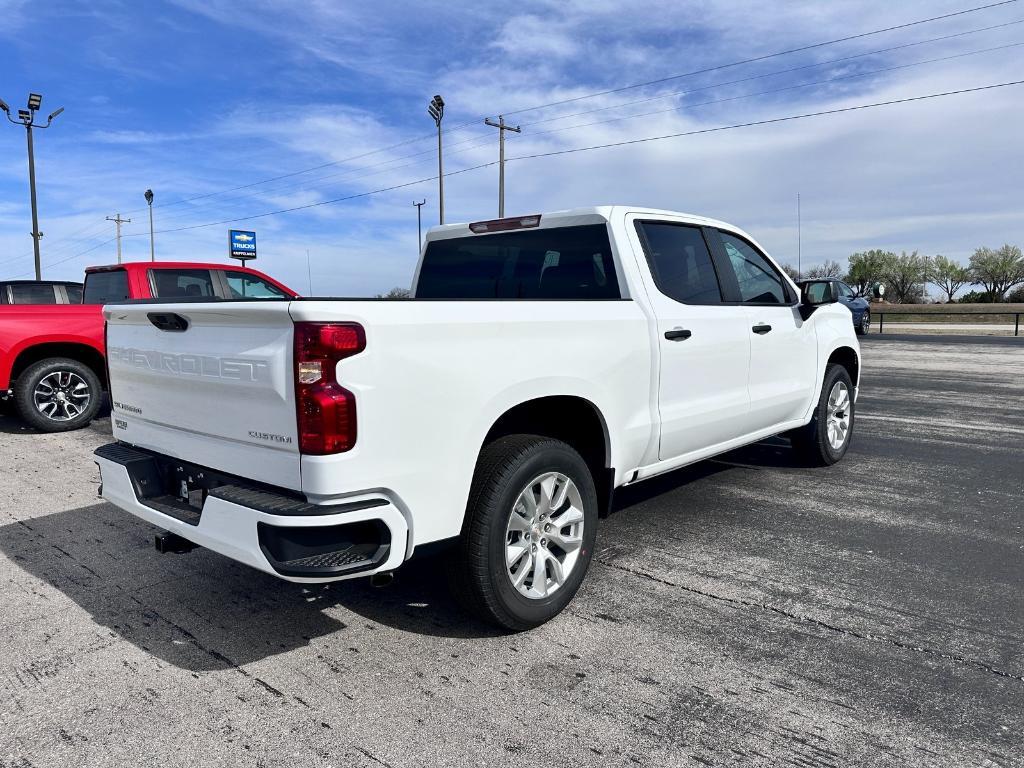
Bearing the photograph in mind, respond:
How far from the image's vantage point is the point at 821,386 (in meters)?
5.89

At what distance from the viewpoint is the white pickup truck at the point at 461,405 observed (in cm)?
257

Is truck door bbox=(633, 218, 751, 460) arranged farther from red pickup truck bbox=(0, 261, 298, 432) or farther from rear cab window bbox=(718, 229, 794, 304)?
red pickup truck bbox=(0, 261, 298, 432)

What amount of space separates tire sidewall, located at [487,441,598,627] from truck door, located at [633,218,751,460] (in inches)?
31.1

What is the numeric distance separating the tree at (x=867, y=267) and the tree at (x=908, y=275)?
0.51 metres

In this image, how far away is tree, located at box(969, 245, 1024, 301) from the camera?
66938 millimetres

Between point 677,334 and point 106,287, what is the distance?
770 centimetres

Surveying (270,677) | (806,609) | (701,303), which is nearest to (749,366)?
(701,303)

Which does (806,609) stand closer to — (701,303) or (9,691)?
(701,303)

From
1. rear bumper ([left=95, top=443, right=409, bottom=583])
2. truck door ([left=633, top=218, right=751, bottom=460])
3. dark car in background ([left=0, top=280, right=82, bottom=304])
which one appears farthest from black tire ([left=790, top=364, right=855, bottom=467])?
dark car in background ([left=0, top=280, right=82, bottom=304])

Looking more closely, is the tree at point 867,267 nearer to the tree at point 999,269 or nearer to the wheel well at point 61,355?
the tree at point 999,269

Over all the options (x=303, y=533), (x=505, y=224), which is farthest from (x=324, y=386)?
(x=505, y=224)

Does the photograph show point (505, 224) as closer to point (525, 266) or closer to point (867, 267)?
point (525, 266)

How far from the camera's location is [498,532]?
9.85 feet

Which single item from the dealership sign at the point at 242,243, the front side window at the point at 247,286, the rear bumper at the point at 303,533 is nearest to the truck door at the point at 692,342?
the rear bumper at the point at 303,533
